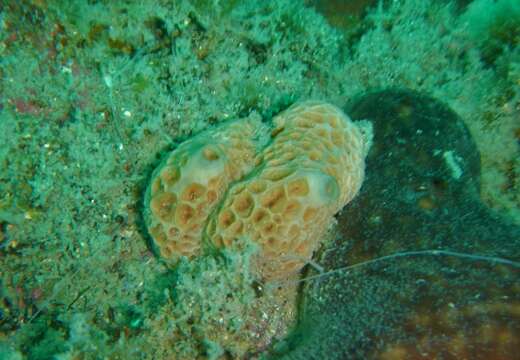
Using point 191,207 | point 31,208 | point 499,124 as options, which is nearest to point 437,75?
point 499,124

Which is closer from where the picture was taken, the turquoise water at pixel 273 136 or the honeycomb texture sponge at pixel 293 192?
the turquoise water at pixel 273 136

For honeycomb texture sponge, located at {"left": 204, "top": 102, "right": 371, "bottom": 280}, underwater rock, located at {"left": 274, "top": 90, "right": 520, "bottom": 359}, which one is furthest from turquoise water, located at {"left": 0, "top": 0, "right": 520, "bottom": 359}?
honeycomb texture sponge, located at {"left": 204, "top": 102, "right": 371, "bottom": 280}

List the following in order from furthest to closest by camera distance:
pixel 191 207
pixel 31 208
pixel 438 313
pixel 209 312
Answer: pixel 31 208 → pixel 191 207 → pixel 209 312 → pixel 438 313

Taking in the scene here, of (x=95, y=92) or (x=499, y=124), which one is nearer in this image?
(x=95, y=92)

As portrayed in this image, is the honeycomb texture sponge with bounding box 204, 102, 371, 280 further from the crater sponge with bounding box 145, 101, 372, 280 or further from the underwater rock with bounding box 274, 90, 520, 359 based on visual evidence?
the underwater rock with bounding box 274, 90, 520, 359

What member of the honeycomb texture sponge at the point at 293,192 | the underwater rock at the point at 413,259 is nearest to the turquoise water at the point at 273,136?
the underwater rock at the point at 413,259

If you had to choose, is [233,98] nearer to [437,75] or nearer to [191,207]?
[191,207]

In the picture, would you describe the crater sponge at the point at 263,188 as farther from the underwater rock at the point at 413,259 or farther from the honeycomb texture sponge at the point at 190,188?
the underwater rock at the point at 413,259
